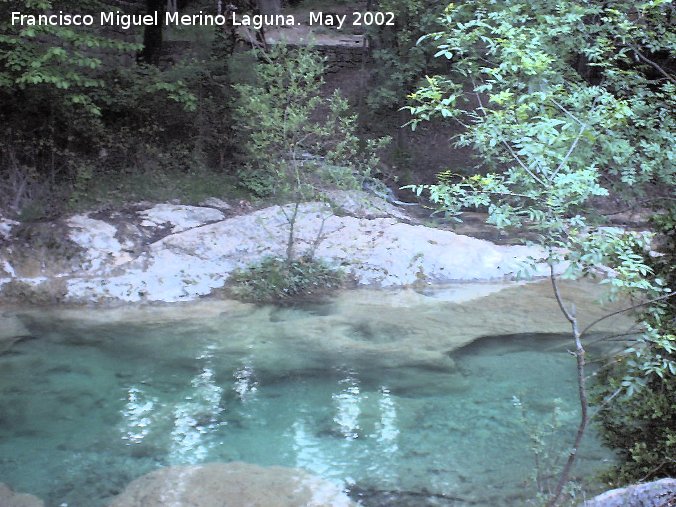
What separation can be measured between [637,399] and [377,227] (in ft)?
25.5

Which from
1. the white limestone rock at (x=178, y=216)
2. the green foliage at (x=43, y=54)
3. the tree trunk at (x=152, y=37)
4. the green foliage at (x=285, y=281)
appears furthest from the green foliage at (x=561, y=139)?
the tree trunk at (x=152, y=37)

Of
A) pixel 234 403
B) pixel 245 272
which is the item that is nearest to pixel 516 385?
pixel 234 403

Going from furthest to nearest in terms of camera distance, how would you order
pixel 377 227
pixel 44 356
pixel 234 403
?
1. pixel 377 227
2. pixel 44 356
3. pixel 234 403

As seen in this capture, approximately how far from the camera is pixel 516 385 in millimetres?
6785

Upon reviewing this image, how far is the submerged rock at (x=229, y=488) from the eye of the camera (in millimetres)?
4566

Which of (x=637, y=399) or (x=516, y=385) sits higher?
(x=637, y=399)

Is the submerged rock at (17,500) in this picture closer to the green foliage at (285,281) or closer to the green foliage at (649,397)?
the green foliage at (649,397)

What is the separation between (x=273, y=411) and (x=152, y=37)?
33.0ft

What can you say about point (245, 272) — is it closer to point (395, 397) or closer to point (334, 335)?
point (334, 335)

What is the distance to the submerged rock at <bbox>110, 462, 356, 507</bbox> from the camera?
180 inches

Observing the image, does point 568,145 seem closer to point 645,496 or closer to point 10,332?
point 645,496

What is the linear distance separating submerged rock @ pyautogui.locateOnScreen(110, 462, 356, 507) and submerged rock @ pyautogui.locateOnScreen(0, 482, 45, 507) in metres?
0.55

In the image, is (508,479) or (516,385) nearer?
(508,479)

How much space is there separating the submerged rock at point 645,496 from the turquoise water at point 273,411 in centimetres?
125
